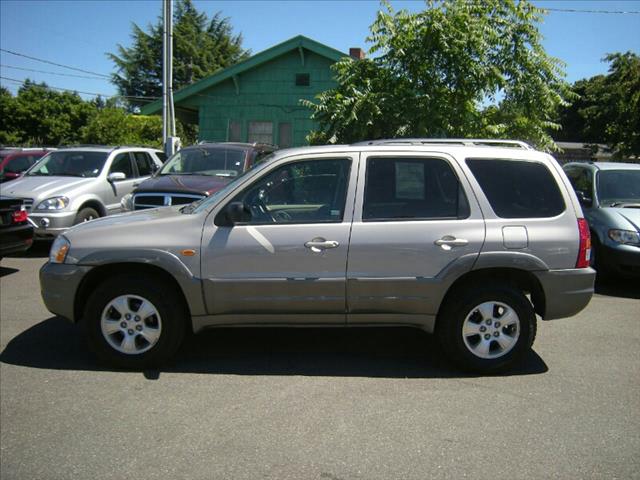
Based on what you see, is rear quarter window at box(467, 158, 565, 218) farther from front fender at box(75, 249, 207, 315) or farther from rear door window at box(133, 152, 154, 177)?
rear door window at box(133, 152, 154, 177)

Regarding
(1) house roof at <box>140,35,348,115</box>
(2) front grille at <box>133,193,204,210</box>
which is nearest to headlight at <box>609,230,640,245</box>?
(2) front grille at <box>133,193,204,210</box>

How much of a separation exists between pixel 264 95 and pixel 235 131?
1553 millimetres

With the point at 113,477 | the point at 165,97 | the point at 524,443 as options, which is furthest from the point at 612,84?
the point at 113,477

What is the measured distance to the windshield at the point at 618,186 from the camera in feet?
27.6

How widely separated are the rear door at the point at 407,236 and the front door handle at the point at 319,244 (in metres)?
0.16

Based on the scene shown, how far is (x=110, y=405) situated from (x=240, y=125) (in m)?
16.1

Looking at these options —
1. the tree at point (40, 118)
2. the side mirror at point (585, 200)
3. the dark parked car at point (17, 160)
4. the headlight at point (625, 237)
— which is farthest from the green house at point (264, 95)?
the tree at point (40, 118)

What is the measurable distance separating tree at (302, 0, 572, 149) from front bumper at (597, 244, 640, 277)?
418 cm

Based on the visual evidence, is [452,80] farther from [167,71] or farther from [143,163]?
[167,71]

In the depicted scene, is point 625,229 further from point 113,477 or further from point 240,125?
point 240,125

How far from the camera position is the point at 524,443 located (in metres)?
3.61

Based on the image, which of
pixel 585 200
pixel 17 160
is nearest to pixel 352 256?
pixel 585 200

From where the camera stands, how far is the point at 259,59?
731 inches

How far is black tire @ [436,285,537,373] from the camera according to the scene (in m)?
4.57
